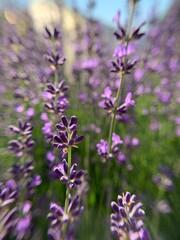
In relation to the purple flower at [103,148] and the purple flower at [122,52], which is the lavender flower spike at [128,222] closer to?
the purple flower at [103,148]

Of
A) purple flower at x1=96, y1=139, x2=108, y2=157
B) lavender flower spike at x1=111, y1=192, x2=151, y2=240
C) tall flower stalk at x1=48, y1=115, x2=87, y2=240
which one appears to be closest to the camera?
lavender flower spike at x1=111, y1=192, x2=151, y2=240

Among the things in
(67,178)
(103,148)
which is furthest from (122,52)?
(67,178)

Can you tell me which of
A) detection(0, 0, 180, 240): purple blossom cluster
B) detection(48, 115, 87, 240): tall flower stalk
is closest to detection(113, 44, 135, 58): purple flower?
detection(0, 0, 180, 240): purple blossom cluster

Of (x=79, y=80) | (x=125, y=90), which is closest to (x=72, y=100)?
(x=79, y=80)

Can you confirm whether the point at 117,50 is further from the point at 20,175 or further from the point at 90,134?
the point at 90,134

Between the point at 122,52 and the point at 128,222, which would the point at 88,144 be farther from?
the point at 128,222

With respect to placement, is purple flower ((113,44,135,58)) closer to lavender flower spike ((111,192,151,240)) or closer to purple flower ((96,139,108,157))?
purple flower ((96,139,108,157))

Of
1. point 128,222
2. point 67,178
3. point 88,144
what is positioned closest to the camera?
point 128,222

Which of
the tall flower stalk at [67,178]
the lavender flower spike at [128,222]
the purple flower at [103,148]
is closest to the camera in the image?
the lavender flower spike at [128,222]

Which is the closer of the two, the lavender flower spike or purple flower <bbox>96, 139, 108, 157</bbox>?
the lavender flower spike

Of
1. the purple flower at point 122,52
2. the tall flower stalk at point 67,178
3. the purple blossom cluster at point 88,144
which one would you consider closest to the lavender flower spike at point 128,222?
the purple blossom cluster at point 88,144

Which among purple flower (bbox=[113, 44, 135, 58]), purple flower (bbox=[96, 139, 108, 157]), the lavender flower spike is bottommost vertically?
the lavender flower spike
